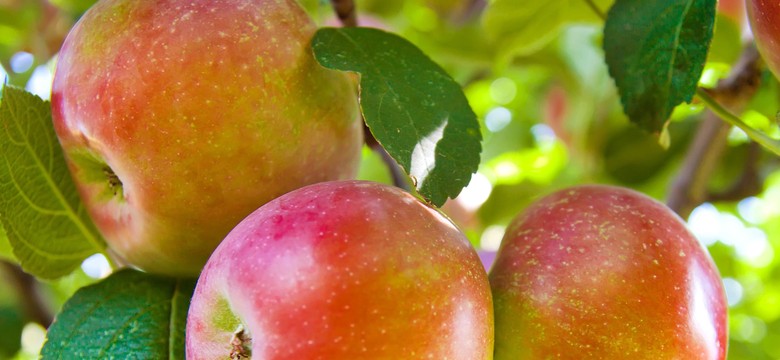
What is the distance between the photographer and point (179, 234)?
710mm

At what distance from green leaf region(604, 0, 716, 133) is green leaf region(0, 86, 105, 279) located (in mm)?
574

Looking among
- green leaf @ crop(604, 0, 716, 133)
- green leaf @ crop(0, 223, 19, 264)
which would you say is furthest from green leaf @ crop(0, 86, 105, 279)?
green leaf @ crop(604, 0, 716, 133)

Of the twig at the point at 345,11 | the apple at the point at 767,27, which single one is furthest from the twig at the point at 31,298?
the apple at the point at 767,27

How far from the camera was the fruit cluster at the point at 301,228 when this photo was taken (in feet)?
1.83

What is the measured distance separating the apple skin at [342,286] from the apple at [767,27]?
0.31 metres

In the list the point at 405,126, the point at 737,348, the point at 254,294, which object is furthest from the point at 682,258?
the point at 737,348

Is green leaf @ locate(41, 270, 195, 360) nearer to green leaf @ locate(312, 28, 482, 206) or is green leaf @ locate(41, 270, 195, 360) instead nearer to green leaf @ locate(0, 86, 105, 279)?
green leaf @ locate(0, 86, 105, 279)

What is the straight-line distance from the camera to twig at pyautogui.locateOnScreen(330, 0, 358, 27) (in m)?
0.91

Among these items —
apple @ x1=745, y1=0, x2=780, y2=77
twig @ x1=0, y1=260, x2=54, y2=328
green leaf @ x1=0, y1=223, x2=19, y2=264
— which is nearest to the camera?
apple @ x1=745, y1=0, x2=780, y2=77

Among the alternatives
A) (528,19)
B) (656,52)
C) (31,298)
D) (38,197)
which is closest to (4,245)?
(38,197)

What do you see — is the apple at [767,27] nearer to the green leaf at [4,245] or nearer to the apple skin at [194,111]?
the apple skin at [194,111]

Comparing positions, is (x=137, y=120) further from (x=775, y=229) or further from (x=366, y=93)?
(x=775, y=229)

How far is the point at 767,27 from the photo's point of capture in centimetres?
67

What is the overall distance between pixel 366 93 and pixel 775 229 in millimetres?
1849
